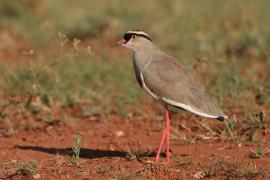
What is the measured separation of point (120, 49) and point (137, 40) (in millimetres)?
4702

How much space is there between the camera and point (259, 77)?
29.7 feet

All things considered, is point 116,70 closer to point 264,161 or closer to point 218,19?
point 218,19

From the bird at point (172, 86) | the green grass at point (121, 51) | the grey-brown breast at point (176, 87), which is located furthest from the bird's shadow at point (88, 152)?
the green grass at point (121, 51)

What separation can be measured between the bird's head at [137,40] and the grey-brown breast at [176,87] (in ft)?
1.00

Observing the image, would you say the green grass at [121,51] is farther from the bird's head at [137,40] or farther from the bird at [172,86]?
the bird at [172,86]

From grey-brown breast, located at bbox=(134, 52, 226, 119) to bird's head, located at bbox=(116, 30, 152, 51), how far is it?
1.00 feet

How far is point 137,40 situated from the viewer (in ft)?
21.7

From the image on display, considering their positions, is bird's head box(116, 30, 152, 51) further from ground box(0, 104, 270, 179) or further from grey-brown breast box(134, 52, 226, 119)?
ground box(0, 104, 270, 179)

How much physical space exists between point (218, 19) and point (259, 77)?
10.3 feet

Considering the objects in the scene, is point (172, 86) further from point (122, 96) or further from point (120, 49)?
point (120, 49)

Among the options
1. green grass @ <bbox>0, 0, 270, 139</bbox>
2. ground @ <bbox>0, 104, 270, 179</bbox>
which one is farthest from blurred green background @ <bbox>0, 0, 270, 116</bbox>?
ground @ <bbox>0, 104, 270, 179</bbox>

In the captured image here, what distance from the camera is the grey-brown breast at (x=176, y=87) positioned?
5969 mm

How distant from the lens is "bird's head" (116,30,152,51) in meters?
6.55

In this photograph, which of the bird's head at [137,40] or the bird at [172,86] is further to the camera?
the bird's head at [137,40]
